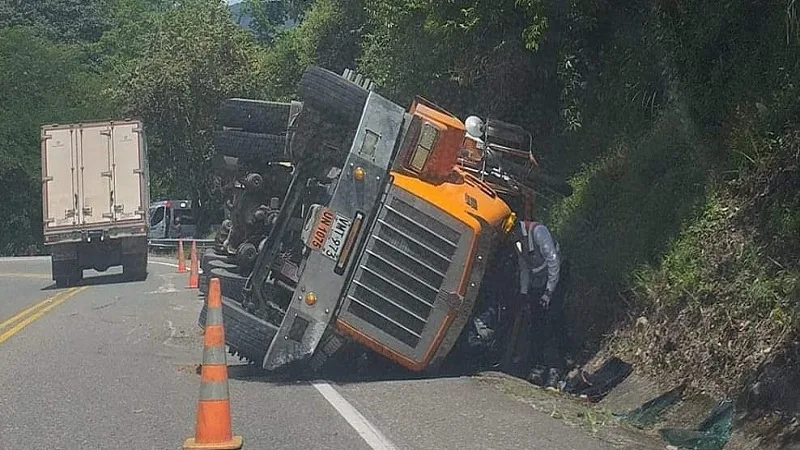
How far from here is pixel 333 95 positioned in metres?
11.5

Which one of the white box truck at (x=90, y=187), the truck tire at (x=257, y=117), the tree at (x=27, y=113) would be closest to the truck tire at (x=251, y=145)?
the truck tire at (x=257, y=117)

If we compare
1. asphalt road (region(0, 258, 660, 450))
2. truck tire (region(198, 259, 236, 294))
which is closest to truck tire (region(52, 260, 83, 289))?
asphalt road (region(0, 258, 660, 450))

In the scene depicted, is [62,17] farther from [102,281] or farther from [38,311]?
[38,311]

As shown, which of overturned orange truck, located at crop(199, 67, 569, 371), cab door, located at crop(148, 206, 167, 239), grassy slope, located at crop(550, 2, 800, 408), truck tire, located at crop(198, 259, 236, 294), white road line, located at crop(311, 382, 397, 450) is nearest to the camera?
white road line, located at crop(311, 382, 397, 450)

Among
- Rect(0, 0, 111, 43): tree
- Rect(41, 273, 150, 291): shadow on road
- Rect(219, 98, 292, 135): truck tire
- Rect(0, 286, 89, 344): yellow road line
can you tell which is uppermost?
Rect(219, 98, 292, 135): truck tire

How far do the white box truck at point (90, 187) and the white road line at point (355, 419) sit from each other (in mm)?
16599

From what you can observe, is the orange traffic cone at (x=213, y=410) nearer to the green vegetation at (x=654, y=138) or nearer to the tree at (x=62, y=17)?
the green vegetation at (x=654, y=138)

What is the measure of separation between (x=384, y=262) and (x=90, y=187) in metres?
16.8

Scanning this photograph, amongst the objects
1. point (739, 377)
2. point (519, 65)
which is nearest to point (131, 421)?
point (739, 377)

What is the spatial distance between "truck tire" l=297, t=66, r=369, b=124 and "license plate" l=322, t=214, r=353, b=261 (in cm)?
97

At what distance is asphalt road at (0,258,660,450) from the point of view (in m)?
8.50

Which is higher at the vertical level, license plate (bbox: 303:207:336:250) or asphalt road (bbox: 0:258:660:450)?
license plate (bbox: 303:207:336:250)

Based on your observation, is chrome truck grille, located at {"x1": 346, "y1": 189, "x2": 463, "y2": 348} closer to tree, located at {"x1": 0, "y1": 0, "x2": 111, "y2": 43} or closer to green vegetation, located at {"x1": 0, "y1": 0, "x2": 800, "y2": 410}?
green vegetation, located at {"x1": 0, "y1": 0, "x2": 800, "y2": 410}

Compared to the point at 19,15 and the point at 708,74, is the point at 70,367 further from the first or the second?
the point at 19,15
